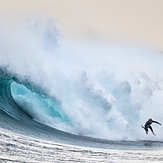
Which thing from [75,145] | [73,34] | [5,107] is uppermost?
[73,34]

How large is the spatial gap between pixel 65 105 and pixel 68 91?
102cm

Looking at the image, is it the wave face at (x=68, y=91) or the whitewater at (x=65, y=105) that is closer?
the whitewater at (x=65, y=105)

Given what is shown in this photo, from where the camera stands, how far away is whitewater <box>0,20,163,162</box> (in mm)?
6181

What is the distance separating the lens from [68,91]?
1170 cm

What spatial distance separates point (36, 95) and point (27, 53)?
3.24 m

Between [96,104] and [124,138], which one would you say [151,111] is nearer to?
[96,104]

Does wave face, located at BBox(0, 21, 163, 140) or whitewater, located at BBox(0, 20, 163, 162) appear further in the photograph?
wave face, located at BBox(0, 21, 163, 140)

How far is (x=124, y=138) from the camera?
8.79 metres

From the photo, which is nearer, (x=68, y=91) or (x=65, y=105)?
(x=65, y=105)

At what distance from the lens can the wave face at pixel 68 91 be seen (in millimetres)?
9466

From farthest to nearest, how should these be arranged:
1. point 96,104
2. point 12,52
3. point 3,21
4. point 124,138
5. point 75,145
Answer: point 3,21 → point 12,52 → point 96,104 → point 124,138 → point 75,145

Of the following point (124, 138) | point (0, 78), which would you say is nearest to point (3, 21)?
point (0, 78)

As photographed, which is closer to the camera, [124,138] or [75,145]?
[75,145]

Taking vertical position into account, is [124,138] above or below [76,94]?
below
